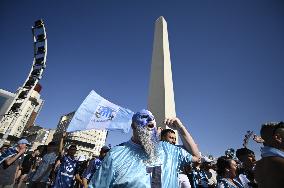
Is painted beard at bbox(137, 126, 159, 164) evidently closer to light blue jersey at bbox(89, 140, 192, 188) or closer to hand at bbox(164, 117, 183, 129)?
light blue jersey at bbox(89, 140, 192, 188)

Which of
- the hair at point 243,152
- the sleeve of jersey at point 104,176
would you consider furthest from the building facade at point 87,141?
the sleeve of jersey at point 104,176

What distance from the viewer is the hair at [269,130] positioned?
238 cm

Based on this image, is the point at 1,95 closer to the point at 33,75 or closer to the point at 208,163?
the point at 33,75

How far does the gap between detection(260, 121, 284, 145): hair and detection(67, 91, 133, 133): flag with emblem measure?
5141 millimetres

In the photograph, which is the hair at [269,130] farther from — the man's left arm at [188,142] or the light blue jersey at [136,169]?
the light blue jersey at [136,169]

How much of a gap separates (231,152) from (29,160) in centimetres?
785

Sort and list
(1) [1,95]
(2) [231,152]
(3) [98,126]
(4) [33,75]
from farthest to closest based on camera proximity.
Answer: (1) [1,95] < (4) [33,75] < (3) [98,126] < (2) [231,152]

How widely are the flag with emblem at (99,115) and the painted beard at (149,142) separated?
4683 millimetres

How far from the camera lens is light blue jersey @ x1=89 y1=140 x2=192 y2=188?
204cm

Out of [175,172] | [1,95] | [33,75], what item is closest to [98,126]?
[175,172]

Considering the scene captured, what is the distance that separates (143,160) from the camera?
2.22 meters

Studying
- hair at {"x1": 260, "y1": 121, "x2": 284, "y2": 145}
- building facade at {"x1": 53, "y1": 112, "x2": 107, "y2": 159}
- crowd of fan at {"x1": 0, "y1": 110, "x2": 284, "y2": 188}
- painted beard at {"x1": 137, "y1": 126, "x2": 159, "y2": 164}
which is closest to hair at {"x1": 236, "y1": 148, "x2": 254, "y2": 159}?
crowd of fan at {"x1": 0, "y1": 110, "x2": 284, "y2": 188}

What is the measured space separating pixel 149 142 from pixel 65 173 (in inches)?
186

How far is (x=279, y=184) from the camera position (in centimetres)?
175
